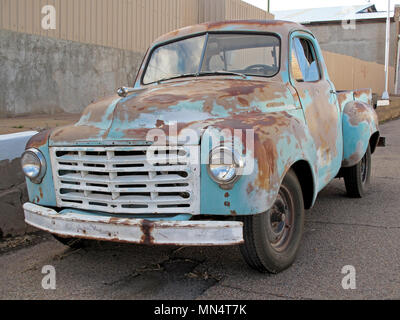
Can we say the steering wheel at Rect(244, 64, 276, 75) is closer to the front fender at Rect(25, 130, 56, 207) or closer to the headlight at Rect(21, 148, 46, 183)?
the front fender at Rect(25, 130, 56, 207)

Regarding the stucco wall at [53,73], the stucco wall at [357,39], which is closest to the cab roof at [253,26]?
the stucco wall at [53,73]

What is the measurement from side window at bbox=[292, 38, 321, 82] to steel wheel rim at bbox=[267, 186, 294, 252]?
1205 millimetres

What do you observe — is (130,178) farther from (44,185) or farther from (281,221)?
(281,221)

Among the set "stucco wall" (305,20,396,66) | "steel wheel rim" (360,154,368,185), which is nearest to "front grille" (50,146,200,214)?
"steel wheel rim" (360,154,368,185)

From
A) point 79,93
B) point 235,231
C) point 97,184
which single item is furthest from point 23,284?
point 79,93

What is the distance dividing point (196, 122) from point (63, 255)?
1.60m

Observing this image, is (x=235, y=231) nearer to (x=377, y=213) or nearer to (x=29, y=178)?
(x=29, y=178)

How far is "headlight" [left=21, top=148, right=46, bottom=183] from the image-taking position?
3352 mm

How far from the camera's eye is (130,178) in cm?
300

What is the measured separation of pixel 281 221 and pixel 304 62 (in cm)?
171

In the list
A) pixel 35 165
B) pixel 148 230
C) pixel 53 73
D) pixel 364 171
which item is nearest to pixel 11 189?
pixel 35 165

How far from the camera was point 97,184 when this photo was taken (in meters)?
3.15

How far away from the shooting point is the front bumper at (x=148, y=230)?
9.15ft

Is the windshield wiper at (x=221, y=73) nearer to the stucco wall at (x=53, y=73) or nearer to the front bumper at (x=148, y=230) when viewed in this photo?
the front bumper at (x=148, y=230)
